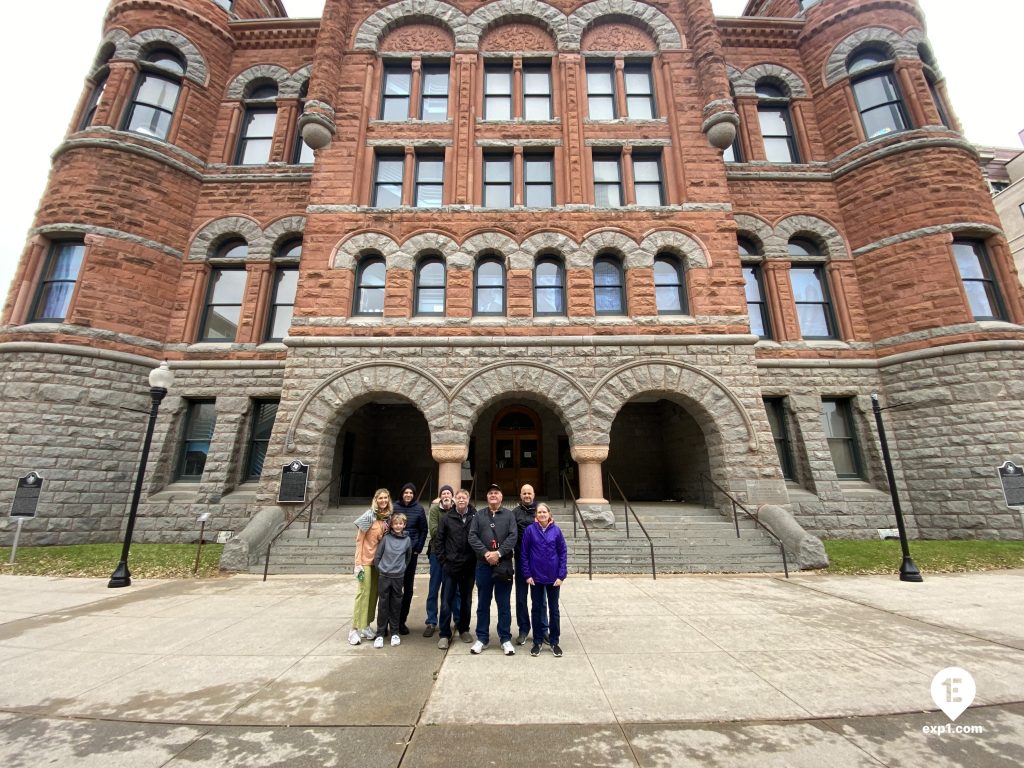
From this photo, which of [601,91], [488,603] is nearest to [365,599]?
[488,603]

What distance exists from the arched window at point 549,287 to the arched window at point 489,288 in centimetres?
103

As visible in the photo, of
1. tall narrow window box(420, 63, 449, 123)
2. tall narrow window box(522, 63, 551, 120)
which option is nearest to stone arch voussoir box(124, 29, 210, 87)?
tall narrow window box(420, 63, 449, 123)

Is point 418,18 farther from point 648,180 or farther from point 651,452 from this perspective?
point 651,452

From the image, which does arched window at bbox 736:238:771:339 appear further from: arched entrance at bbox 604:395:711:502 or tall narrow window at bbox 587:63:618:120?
tall narrow window at bbox 587:63:618:120

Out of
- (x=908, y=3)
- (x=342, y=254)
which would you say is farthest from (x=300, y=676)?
(x=908, y=3)

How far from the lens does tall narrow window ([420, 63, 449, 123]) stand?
14852 mm

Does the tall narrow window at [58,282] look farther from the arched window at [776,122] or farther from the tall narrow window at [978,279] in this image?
the tall narrow window at [978,279]

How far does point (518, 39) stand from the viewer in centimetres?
1534

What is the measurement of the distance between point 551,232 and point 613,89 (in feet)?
20.9

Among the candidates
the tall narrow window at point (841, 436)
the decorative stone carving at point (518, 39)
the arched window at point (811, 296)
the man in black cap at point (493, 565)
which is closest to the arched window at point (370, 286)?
the decorative stone carving at point (518, 39)

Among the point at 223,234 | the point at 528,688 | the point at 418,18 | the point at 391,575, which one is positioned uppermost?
the point at 418,18

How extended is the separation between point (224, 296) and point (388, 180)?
6762 mm

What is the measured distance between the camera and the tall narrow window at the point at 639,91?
14773 millimetres

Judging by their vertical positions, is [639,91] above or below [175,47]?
below
